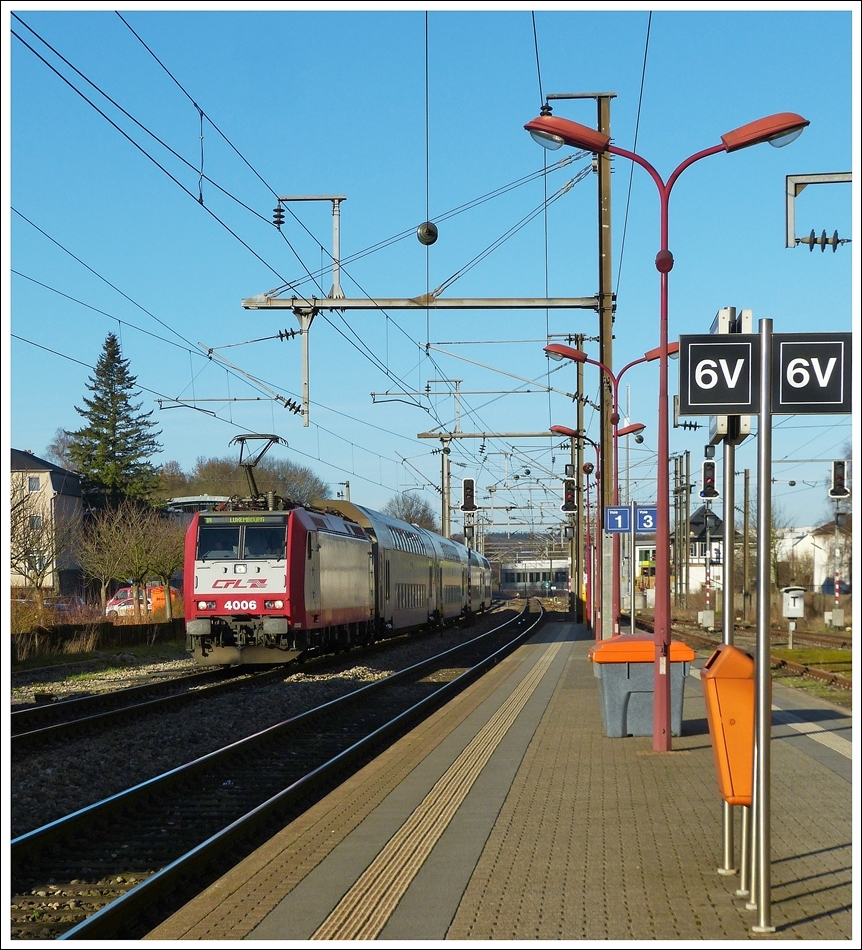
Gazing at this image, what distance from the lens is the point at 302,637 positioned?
2450 centimetres

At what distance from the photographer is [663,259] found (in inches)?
492

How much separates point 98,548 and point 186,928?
42.4m

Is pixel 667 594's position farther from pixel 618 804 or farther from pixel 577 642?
pixel 577 642

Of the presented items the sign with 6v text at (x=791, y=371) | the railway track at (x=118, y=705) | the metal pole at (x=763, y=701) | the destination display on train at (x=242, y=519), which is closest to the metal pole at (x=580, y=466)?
the destination display on train at (x=242, y=519)

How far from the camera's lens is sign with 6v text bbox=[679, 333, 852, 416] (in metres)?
6.16

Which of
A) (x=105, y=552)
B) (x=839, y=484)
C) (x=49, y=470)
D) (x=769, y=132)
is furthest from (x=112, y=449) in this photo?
(x=769, y=132)

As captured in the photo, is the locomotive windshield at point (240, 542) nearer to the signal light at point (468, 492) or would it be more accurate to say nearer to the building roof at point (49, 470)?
the signal light at point (468, 492)

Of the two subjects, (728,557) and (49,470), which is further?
(49,470)

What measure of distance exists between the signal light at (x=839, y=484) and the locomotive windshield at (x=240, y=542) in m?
15.5

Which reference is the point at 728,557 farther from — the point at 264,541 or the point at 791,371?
the point at 264,541

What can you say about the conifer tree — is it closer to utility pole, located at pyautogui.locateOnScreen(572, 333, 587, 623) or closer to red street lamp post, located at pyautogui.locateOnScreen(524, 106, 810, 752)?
utility pole, located at pyautogui.locateOnScreen(572, 333, 587, 623)

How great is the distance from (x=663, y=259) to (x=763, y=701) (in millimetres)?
7553

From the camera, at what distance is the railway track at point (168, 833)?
718 centimetres

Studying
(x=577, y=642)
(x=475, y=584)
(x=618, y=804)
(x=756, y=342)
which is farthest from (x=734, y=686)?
(x=475, y=584)
